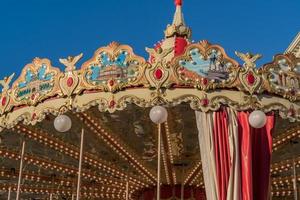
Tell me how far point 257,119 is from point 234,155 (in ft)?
2.49

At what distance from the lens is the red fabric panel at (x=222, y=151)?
859 cm

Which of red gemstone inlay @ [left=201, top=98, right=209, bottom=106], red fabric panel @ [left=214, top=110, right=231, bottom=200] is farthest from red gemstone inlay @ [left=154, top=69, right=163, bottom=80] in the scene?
red fabric panel @ [left=214, top=110, right=231, bottom=200]

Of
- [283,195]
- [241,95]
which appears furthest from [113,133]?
[283,195]

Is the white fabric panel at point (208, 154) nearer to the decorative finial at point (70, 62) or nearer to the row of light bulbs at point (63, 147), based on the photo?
the decorative finial at point (70, 62)

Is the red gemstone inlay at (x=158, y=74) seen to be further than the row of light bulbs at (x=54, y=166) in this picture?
No

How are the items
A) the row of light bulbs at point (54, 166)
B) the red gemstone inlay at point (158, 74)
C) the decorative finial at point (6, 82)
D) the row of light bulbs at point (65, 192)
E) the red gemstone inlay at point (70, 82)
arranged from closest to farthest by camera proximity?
the red gemstone inlay at point (158, 74), the red gemstone inlay at point (70, 82), the decorative finial at point (6, 82), the row of light bulbs at point (54, 166), the row of light bulbs at point (65, 192)

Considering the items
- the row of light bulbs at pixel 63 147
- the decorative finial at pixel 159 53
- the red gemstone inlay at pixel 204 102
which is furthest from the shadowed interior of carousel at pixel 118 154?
the decorative finial at pixel 159 53

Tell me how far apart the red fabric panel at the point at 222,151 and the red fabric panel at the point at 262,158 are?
554 mm

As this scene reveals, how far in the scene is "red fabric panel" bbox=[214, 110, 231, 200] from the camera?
8586mm

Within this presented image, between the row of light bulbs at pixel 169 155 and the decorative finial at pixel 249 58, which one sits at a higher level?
the decorative finial at pixel 249 58

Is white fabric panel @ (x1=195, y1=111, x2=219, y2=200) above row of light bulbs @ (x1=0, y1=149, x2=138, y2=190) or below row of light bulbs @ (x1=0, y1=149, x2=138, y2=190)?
below

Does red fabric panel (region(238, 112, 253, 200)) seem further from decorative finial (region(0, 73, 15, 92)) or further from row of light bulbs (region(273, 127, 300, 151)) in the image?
decorative finial (region(0, 73, 15, 92))

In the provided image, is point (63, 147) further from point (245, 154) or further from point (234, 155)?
point (245, 154)

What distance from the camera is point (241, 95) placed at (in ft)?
30.1
